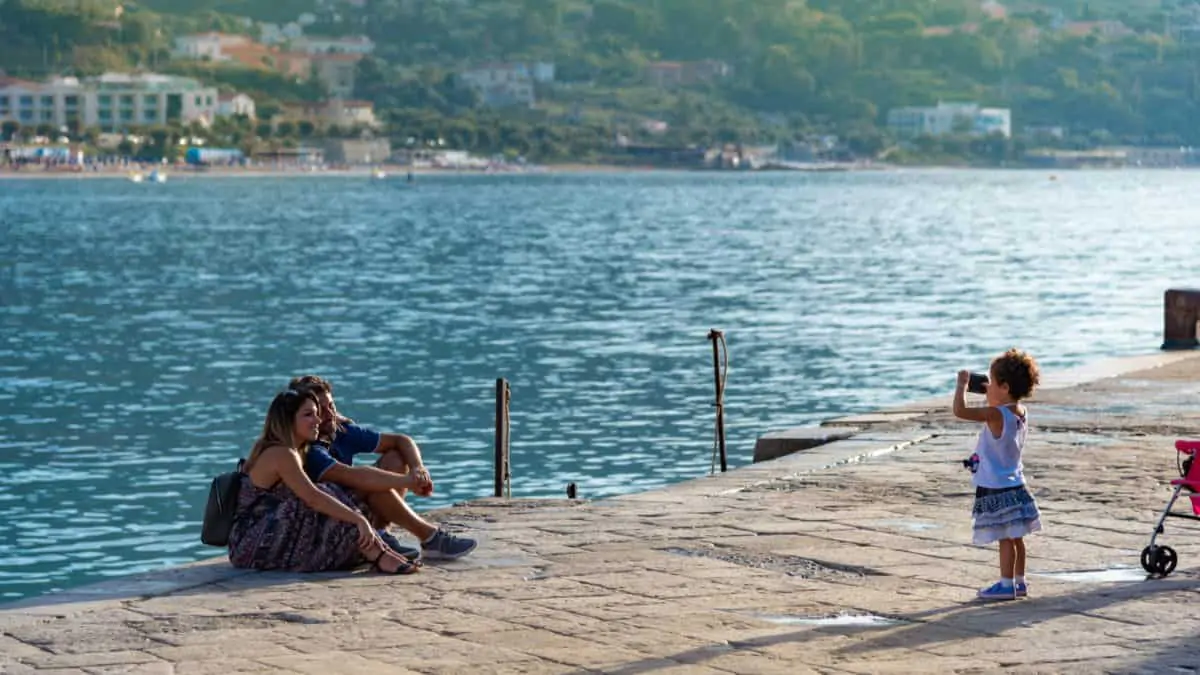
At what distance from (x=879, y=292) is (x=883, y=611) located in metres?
47.0

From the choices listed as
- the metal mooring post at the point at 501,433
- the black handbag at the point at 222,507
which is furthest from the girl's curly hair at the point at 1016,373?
the metal mooring post at the point at 501,433

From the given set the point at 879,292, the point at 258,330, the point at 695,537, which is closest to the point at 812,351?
the point at 258,330

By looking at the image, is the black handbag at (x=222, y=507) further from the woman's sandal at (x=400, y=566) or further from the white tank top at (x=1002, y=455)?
the white tank top at (x=1002, y=455)

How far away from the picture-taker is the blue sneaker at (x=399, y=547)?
9.52 metres

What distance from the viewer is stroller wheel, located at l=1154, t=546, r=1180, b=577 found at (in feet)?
29.9

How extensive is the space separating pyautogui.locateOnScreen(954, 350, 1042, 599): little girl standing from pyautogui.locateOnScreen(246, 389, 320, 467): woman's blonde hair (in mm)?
2697

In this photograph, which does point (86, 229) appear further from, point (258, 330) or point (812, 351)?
point (812, 351)

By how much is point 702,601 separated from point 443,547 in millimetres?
1362

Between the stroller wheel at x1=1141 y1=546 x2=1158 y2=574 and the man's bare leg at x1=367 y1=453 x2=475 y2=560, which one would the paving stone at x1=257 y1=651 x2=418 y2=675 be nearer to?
the man's bare leg at x1=367 y1=453 x2=475 y2=560

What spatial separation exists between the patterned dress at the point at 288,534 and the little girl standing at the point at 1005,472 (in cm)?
261

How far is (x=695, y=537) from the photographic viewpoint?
407 inches

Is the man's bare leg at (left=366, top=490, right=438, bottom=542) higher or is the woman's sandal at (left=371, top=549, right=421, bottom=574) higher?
the man's bare leg at (left=366, top=490, right=438, bottom=542)

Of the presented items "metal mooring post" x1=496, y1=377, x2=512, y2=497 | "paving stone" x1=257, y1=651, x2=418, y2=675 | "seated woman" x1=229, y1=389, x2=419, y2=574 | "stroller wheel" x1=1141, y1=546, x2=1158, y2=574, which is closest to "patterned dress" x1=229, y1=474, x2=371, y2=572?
"seated woman" x1=229, y1=389, x2=419, y2=574

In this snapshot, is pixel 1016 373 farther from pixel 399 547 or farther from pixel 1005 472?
pixel 399 547
